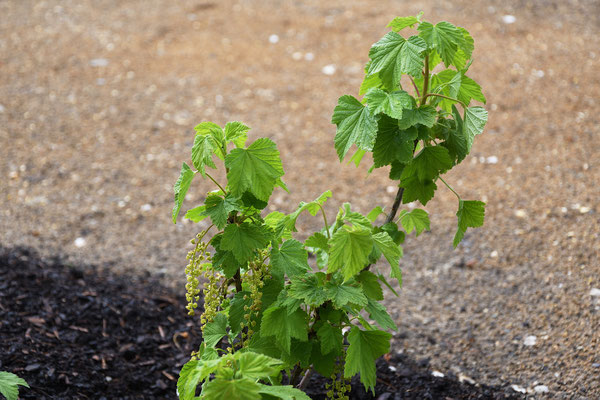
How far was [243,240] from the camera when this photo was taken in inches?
69.3

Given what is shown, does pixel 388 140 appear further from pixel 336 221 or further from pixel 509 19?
pixel 509 19

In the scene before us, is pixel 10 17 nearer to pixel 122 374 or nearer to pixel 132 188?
pixel 132 188

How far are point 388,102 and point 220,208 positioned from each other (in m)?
0.57

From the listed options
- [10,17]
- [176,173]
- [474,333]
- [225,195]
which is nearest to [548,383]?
[474,333]

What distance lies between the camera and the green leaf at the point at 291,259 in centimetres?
181

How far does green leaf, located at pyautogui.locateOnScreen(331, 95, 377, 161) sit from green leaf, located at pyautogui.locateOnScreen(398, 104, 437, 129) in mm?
89

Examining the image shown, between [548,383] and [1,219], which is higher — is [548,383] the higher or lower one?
the lower one

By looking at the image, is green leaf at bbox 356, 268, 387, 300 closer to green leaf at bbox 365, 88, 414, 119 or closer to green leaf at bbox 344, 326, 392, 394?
green leaf at bbox 344, 326, 392, 394

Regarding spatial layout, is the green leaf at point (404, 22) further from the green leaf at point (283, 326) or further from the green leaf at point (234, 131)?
the green leaf at point (283, 326)

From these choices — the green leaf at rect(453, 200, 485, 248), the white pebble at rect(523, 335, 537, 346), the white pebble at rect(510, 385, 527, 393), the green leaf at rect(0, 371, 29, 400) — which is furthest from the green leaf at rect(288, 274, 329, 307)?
the white pebble at rect(523, 335, 537, 346)

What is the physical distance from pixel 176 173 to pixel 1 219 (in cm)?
130

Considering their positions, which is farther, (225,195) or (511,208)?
(511,208)

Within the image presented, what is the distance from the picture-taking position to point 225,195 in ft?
5.90

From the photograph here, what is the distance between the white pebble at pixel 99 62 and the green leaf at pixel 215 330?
16.1 feet
